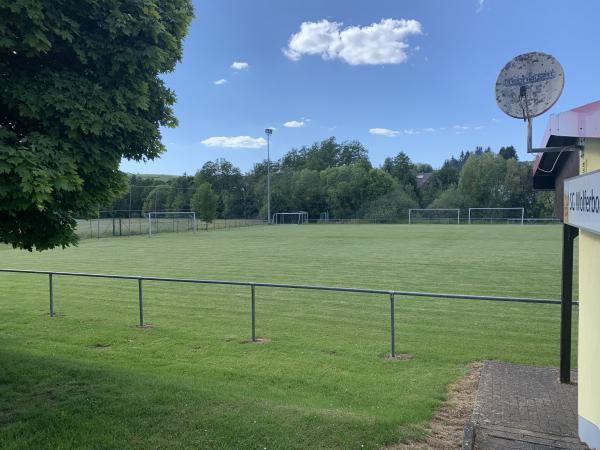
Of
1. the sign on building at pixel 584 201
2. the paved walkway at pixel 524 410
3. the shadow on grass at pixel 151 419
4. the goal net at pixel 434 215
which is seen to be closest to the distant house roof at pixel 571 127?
the sign on building at pixel 584 201

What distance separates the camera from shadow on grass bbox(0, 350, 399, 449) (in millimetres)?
4297

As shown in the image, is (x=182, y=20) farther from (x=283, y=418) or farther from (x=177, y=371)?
(x=177, y=371)

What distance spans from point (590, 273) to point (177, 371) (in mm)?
5162

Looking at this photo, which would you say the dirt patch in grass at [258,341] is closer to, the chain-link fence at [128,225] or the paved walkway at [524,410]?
the paved walkway at [524,410]

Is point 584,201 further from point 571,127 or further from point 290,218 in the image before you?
point 290,218

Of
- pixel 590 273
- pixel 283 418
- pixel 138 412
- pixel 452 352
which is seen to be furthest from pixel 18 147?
pixel 452 352

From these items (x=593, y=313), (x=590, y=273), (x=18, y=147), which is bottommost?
(x=593, y=313)

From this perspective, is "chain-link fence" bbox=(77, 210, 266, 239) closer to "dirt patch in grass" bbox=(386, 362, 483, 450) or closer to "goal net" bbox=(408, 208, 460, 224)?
"goal net" bbox=(408, 208, 460, 224)

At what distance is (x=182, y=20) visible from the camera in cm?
472

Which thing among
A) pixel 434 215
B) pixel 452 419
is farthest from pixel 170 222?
pixel 452 419

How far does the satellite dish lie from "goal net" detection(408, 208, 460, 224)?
7240cm

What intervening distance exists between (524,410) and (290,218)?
8136 centimetres

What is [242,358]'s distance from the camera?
7.51m

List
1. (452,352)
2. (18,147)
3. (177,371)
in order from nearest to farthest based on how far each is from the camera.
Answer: (18,147) → (177,371) → (452,352)
